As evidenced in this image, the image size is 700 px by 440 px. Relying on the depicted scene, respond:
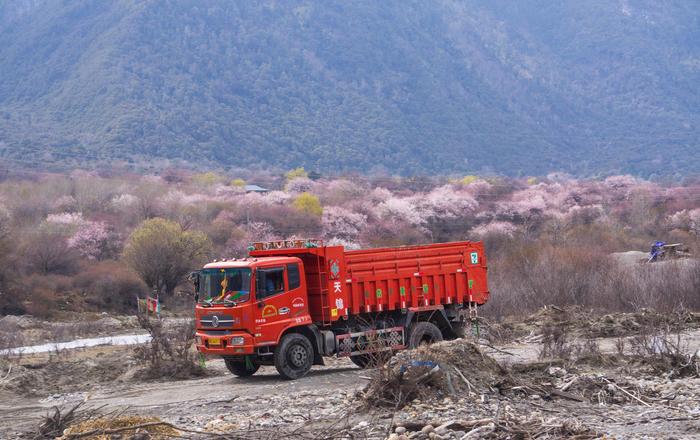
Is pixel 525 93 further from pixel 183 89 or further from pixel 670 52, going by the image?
pixel 183 89

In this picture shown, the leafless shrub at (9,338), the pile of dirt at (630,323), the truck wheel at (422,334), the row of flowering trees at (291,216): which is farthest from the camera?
the row of flowering trees at (291,216)

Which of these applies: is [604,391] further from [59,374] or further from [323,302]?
[59,374]

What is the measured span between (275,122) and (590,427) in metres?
136

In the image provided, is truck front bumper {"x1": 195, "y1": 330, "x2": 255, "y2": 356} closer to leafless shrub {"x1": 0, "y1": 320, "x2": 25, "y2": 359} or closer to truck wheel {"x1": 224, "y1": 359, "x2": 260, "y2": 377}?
truck wheel {"x1": 224, "y1": 359, "x2": 260, "y2": 377}

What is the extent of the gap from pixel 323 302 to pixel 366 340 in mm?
1489

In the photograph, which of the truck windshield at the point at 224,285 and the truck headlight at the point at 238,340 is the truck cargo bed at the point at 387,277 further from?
the truck headlight at the point at 238,340

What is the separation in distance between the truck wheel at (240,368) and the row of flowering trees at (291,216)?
29650 millimetres

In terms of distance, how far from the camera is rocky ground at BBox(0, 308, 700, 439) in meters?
14.2

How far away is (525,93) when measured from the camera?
182 metres

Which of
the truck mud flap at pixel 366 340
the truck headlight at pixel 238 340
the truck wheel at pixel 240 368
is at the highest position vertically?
the truck headlight at pixel 238 340

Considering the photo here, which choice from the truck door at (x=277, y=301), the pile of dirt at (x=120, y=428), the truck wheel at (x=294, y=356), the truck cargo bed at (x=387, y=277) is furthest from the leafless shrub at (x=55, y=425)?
the truck cargo bed at (x=387, y=277)

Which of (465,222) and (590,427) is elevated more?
(465,222)

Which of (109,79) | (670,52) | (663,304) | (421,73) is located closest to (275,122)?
(109,79)

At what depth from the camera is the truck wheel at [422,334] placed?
888 inches
